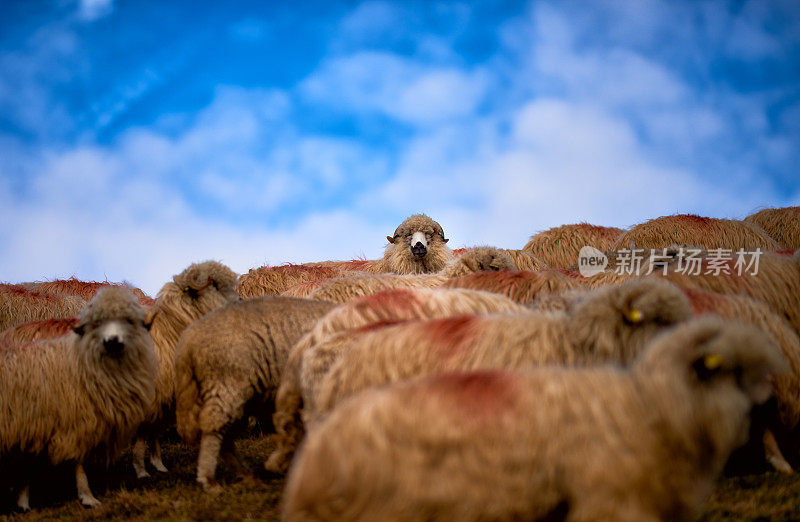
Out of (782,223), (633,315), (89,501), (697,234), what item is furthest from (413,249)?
(782,223)

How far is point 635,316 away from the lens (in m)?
3.48

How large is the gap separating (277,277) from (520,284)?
6829 mm

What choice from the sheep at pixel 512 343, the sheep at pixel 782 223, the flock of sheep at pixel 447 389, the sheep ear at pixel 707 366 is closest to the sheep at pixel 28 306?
the flock of sheep at pixel 447 389

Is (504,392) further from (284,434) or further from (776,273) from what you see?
(776,273)

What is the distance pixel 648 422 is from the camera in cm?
259

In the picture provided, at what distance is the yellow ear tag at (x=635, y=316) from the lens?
11.4ft

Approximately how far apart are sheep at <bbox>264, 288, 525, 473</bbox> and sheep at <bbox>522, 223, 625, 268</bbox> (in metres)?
7.95

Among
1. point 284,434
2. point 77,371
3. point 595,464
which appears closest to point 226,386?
point 284,434

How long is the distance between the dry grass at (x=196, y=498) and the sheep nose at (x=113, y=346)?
3.98 feet

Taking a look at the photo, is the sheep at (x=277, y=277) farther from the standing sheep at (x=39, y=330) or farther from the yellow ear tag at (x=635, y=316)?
the yellow ear tag at (x=635, y=316)

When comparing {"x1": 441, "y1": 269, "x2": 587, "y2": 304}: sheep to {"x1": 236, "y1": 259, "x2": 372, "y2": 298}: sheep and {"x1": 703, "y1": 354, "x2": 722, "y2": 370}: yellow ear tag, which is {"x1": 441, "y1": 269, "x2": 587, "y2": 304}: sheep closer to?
{"x1": 703, "y1": 354, "x2": 722, "y2": 370}: yellow ear tag

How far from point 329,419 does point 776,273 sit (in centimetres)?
535

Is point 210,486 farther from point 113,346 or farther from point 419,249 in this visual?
point 419,249

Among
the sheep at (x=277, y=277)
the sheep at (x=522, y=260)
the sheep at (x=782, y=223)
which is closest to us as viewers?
the sheep at (x=522, y=260)
